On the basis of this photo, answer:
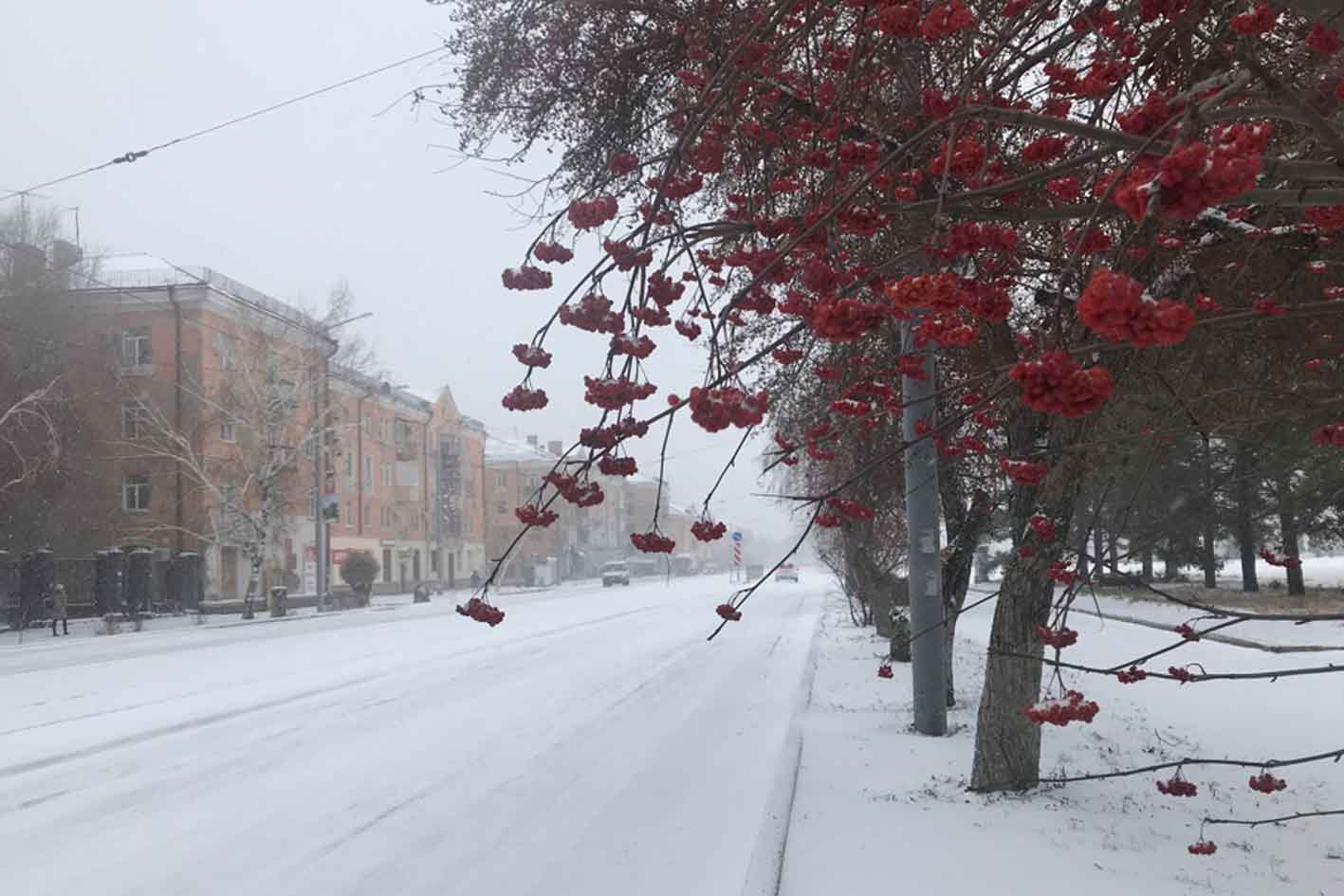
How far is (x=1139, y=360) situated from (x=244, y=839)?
19.6ft

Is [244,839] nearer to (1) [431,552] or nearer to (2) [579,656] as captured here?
(2) [579,656]

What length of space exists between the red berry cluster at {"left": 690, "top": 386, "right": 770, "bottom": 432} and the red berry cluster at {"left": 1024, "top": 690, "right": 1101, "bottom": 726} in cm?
234

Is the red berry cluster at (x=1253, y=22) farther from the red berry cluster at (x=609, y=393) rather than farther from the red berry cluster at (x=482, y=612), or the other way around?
the red berry cluster at (x=482, y=612)

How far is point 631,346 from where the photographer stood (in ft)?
10.4

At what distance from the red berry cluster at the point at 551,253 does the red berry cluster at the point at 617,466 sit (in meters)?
0.80

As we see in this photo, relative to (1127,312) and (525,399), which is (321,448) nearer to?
(525,399)

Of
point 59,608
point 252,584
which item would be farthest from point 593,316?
point 252,584

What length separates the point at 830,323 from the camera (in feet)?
8.72

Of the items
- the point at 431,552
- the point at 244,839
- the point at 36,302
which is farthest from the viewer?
the point at 431,552

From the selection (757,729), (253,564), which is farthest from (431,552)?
(757,729)

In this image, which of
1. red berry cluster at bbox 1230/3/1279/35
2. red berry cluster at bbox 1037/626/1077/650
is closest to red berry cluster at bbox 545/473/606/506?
red berry cluster at bbox 1037/626/1077/650

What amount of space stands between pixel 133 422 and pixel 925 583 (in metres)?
35.2

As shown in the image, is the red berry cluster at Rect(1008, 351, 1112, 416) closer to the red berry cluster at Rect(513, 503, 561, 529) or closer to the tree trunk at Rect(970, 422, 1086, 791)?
the red berry cluster at Rect(513, 503, 561, 529)

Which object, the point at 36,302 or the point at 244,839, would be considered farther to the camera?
the point at 36,302
